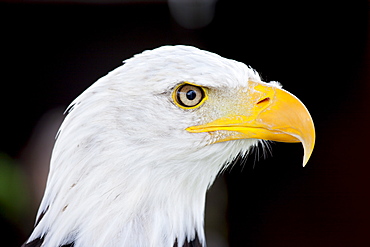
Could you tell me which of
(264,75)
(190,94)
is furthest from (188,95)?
(264,75)

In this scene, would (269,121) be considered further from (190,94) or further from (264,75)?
(264,75)

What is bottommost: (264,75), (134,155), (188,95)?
(134,155)

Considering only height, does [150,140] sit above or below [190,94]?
below

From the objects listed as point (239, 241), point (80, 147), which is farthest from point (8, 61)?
point (80, 147)

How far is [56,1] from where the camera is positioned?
131 inches

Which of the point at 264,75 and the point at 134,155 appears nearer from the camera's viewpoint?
the point at 134,155

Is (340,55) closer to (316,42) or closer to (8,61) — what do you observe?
(316,42)

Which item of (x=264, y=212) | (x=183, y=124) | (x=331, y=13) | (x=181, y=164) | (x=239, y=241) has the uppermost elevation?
(x=331, y=13)

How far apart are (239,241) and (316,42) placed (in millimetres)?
1613

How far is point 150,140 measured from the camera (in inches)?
51.1

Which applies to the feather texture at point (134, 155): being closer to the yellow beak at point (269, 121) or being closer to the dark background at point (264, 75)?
the yellow beak at point (269, 121)

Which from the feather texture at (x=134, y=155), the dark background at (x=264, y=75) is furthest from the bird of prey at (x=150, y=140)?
the dark background at (x=264, y=75)

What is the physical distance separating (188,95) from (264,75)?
2.08m

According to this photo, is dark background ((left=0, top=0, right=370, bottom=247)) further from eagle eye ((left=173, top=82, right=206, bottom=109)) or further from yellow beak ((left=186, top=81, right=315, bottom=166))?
eagle eye ((left=173, top=82, right=206, bottom=109))
